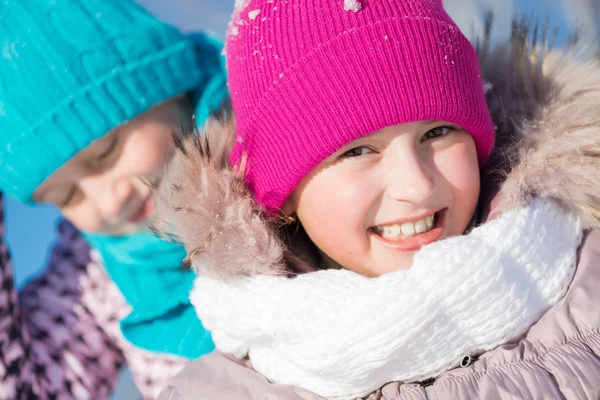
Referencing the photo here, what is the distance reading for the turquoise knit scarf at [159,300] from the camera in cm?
143

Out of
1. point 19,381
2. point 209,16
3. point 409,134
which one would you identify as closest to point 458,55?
point 409,134

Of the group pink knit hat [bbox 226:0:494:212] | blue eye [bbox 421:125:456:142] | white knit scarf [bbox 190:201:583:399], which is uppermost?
pink knit hat [bbox 226:0:494:212]

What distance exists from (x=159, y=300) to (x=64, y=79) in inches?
22.3

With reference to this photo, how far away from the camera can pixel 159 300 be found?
4.82ft

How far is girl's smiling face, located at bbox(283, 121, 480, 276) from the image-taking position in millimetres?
941

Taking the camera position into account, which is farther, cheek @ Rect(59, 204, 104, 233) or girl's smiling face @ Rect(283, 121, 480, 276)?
cheek @ Rect(59, 204, 104, 233)

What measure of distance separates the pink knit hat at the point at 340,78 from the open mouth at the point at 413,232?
161 mm

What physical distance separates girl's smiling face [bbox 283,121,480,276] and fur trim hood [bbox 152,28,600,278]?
0.08 meters

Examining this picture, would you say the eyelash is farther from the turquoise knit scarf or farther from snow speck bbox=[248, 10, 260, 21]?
the turquoise knit scarf

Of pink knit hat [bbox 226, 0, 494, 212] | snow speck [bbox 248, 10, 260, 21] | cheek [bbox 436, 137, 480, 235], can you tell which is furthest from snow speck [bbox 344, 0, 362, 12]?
cheek [bbox 436, 137, 480, 235]

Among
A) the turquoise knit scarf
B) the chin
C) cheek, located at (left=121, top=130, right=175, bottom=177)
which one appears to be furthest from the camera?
the turquoise knit scarf

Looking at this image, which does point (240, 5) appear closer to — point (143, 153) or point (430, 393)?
point (143, 153)

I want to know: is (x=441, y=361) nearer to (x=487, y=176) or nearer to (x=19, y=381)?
(x=487, y=176)

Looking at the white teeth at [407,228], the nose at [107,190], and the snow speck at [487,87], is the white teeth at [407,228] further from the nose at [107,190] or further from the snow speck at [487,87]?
the nose at [107,190]
